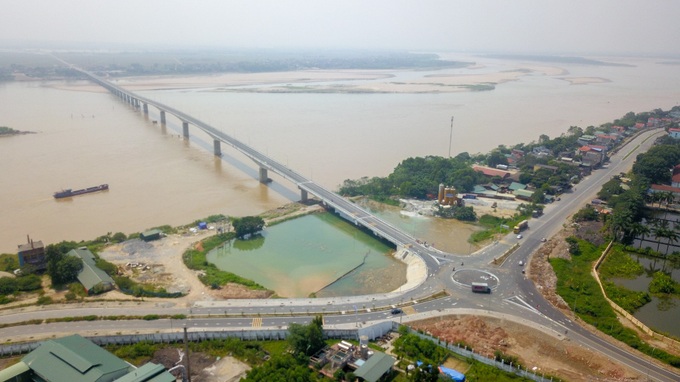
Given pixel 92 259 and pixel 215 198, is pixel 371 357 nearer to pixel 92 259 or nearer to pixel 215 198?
pixel 92 259

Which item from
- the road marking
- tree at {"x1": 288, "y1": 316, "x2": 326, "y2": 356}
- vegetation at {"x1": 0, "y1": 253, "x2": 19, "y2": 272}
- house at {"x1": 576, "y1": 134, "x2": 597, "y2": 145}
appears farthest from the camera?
house at {"x1": 576, "y1": 134, "x2": 597, "y2": 145}

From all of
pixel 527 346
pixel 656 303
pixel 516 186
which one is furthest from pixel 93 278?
pixel 516 186

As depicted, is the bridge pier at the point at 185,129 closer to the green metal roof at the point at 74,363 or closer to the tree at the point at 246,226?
the tree at the point at 246,226

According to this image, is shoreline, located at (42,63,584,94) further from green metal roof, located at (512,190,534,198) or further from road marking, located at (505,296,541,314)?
road marking, located at (505,296,541,314)

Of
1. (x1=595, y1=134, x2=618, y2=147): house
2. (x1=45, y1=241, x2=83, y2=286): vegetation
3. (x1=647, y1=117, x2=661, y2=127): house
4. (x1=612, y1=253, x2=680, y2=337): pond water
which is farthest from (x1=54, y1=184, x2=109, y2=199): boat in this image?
(x1=647, y1=117, x2=661, y2=127): house

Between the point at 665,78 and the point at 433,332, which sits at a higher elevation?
the point at 665,78

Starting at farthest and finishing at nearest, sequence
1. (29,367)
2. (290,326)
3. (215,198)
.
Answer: (215,198)
(290,326)
(29,367)

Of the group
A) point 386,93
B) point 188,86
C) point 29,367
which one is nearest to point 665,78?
point 386,93

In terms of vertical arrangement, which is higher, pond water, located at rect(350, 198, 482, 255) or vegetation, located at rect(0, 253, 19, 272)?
pond water, located at rect(350, 198, 482, 255)
